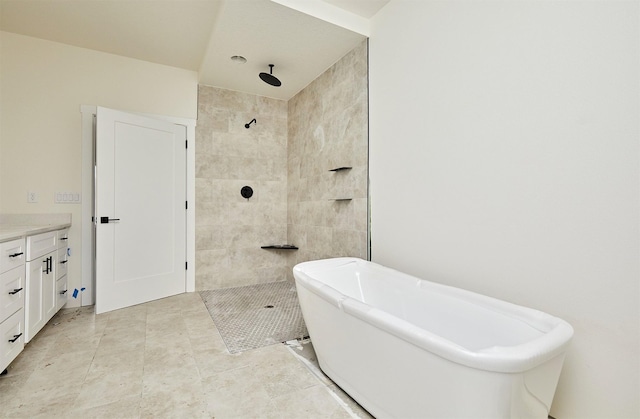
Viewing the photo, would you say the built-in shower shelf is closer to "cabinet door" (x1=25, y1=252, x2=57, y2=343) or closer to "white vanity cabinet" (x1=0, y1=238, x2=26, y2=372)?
"cabinet door" (x1=25, y1=252, x2=57, y2=343)

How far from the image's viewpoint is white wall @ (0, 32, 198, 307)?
2711 mm

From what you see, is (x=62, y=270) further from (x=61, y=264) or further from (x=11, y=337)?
(x=11, y=337)

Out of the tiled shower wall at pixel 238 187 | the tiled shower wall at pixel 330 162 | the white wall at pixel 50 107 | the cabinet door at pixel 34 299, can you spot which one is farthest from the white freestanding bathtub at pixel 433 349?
the white wall at pixel 50 107

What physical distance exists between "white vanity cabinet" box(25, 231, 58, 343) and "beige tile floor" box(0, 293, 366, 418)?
173mm

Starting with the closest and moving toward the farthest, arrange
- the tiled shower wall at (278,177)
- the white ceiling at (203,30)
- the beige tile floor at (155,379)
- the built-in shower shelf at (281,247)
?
the beige tile floor at (155,379), the white ceiling at (203,30), the tiled shower wall at (278,177), the built-in shower shelf at (281,247)

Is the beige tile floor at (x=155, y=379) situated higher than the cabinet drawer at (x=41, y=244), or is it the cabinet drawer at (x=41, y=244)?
the cabinet drawer at (x=41, y=244)

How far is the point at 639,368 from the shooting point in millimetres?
1137

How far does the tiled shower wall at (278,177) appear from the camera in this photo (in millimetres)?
2830

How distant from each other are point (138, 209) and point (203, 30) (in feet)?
6.03

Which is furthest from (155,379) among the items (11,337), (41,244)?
(41,244)

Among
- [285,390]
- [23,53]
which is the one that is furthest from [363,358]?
[23,53]

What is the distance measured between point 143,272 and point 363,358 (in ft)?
8.62

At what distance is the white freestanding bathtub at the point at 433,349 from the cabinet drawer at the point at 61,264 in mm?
2273

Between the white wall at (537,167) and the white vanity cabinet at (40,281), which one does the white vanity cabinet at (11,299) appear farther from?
the white wall at (537,167)
